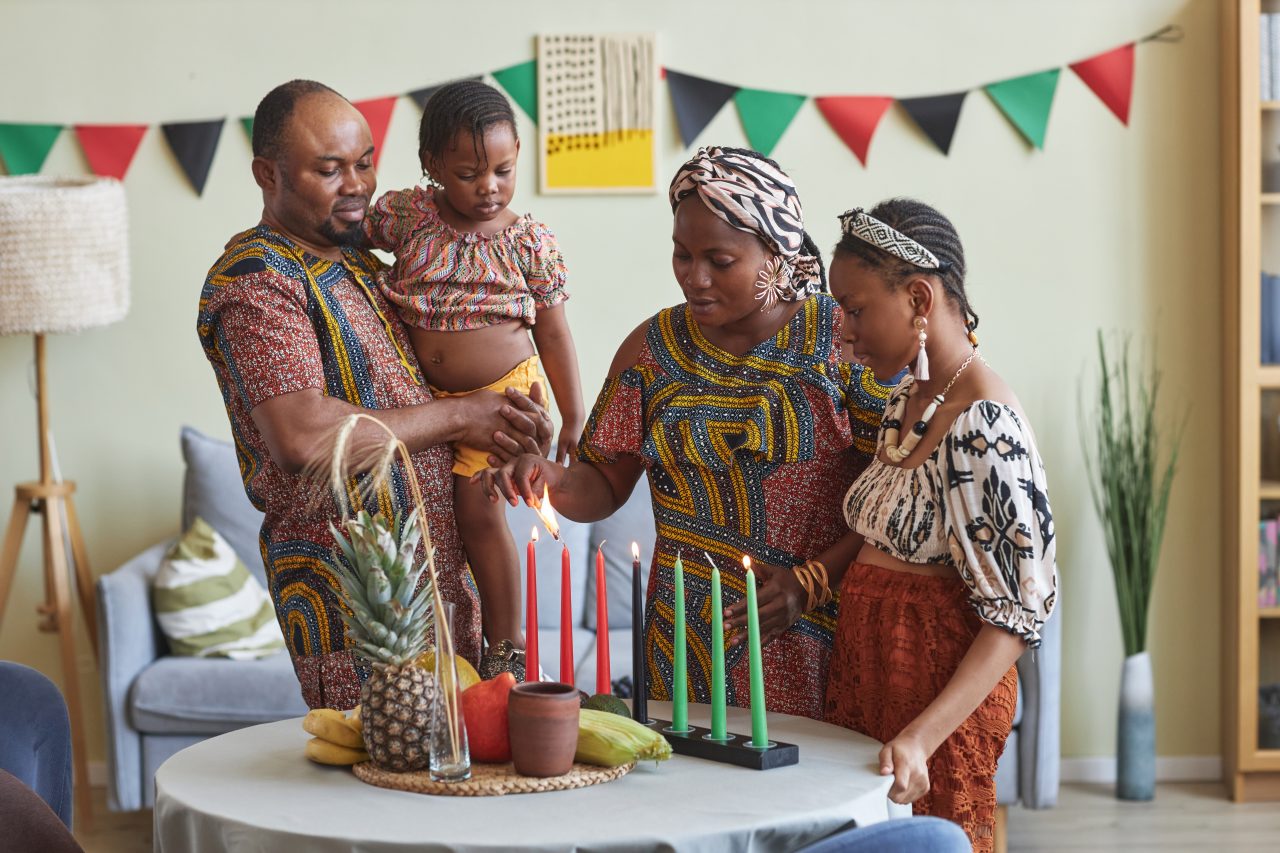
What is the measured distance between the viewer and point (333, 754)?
1.52 m

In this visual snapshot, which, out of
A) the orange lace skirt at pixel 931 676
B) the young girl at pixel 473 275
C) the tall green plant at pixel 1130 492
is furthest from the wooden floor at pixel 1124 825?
the young girl at pixel 473 275

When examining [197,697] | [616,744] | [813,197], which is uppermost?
[813,197]

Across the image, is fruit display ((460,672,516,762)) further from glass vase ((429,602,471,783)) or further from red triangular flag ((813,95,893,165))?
red triangular flag ((813,95,893,165))

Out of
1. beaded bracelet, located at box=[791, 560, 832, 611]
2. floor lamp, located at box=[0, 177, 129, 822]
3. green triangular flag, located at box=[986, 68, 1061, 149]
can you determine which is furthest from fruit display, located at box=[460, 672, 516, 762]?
green triangular flag, located at box=[986, 68, 1061, 149]

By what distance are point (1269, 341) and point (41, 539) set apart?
3.64 metres

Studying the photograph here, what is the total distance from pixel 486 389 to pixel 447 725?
692 mm

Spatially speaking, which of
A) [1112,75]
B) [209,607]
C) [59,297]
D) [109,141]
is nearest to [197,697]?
[209,607]

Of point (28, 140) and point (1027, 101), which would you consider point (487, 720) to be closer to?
point (1027, 101)

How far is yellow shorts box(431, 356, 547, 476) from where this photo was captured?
6.44 ft

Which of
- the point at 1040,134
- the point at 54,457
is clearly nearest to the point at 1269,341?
the point at 1040,134

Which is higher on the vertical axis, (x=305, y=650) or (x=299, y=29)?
(x=299, y=29)

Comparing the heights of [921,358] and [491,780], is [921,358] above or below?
above

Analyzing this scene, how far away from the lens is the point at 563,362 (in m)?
2.17

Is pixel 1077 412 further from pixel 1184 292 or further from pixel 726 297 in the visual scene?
pixel 726 297
